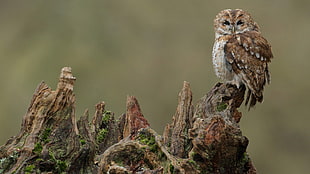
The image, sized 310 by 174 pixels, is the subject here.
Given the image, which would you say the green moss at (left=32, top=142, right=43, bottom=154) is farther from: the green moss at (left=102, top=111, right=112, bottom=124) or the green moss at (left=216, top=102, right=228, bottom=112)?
the green moss at (left=216, top=102, right=228, bottom=112)

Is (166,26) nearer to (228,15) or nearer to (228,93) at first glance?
(228,15)

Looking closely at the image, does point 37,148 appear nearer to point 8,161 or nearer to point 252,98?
point 8,161

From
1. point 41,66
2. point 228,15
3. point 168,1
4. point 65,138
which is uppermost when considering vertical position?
point 168,1

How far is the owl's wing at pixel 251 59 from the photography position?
19.9 feet

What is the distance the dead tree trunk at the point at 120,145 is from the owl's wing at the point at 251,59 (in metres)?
1.42

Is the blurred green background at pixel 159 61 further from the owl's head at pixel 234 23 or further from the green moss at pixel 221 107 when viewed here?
the green moss at pixel 221 107

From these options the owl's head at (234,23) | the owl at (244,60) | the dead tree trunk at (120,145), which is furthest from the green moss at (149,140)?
the owl's head at (234,23)

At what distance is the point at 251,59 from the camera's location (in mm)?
6172

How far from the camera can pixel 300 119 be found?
1293 cm

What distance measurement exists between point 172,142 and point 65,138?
742 mm

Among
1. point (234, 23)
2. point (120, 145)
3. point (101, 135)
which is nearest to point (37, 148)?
point (120, 145)

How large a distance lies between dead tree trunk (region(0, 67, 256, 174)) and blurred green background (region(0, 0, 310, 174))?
7200mm

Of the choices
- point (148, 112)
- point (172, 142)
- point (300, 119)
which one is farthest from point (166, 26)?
point (172, 142)

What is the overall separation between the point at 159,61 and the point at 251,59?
6901mm
